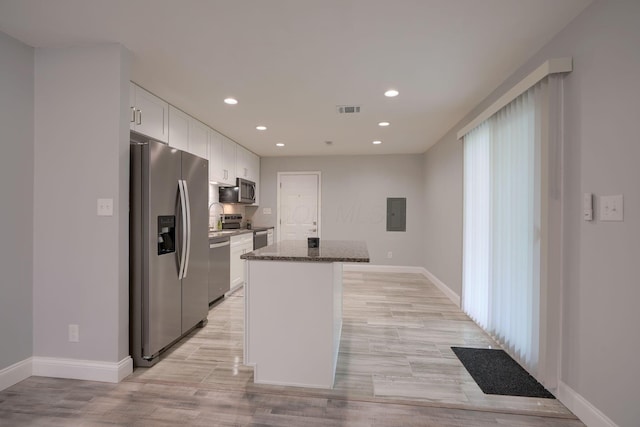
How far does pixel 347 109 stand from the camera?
11.7 feet

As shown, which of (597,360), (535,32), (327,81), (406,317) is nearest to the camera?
(597,360)

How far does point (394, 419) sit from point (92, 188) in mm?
2580

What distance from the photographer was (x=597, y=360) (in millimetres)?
1721

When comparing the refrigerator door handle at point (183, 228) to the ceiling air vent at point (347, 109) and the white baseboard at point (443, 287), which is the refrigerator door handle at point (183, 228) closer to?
the ceiling air vent at point (347, 109)

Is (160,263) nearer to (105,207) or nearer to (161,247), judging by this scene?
(161,247)

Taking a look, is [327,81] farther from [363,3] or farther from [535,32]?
[535,32]

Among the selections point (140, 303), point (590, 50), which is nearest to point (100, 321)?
point (140, 303)

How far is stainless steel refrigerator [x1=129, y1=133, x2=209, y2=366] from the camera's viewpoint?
94.7 inches

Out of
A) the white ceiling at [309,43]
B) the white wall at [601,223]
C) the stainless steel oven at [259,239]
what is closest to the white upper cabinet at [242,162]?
the stainless steel oven at [259,239]

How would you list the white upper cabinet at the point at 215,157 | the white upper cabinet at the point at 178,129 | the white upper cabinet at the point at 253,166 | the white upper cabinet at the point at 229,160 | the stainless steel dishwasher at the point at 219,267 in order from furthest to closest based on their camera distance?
the white upper cabinet at the point at 253,166 < the white upper cabinet at the point at 229,160 < the white upper cabinet at the point at 215,157 < the stainless steel dishwasher at the point at 219,267 < the white upper cabinet at the point at 178,129

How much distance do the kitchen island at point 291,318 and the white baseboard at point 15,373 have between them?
162 cm

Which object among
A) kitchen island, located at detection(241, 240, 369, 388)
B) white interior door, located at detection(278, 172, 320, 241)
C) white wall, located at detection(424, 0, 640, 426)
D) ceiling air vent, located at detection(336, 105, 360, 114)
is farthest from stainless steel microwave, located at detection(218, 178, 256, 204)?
white wall, located at detection(424, 0, 640, 426)

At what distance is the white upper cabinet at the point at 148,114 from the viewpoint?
2797 millimetres

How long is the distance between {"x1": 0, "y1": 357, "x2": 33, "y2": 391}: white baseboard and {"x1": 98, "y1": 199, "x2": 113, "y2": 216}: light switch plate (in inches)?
47.3
